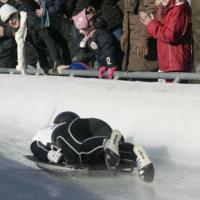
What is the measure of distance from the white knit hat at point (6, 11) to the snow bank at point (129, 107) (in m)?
0.88

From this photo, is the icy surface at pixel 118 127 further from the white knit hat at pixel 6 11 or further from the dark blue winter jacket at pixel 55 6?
the white knit hat at pixel 6 11

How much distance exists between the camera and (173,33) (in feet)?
18.1

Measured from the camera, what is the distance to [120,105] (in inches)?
226

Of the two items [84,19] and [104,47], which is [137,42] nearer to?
[104,47]

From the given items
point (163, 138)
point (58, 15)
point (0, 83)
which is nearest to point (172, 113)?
point (163, 138)

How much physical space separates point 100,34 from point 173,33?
1249 mm

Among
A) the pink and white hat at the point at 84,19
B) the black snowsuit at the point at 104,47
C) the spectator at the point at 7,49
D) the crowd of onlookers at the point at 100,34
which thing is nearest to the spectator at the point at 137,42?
the crowd of onlookers at the point at 100,34

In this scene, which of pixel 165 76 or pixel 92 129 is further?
pixel 165 76

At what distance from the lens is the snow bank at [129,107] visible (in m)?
4.94

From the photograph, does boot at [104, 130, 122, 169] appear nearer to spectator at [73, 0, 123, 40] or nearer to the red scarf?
the red scarf

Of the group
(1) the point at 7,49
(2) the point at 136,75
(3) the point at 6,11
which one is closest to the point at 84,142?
(2) the point at 136,75

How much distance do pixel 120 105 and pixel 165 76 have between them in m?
0.64

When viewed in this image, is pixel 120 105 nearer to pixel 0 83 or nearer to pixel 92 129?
pixel 92 129

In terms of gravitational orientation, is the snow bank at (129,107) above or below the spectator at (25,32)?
below
